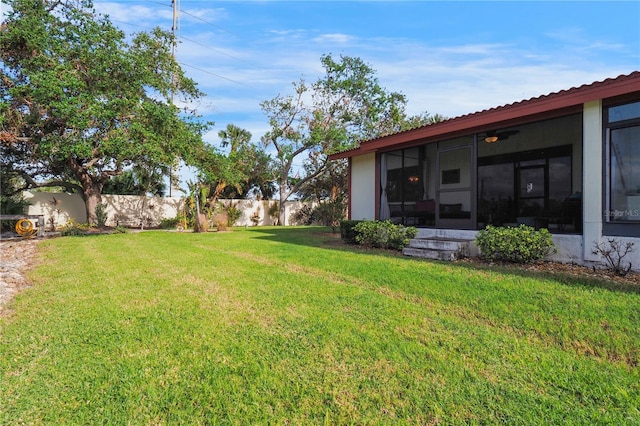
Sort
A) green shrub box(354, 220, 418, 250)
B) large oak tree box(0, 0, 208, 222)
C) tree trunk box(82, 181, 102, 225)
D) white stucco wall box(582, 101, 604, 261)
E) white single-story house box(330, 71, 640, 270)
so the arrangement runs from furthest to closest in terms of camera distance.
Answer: tree trunk box(82, 181, 102, 225) → large oak tree box(0, 0, 208, 222) → green shrub box(354, 220, 418, 250) → white stucco wall box(582, 101, 604, 261) → white single-story house box(330, 71, 640, 270)

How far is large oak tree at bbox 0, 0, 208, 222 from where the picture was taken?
1039 centimetres

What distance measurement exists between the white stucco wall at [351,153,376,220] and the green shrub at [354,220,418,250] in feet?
4.45

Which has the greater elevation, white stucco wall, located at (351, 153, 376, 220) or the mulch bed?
white stucco wall, located at (351, 153, 376, 220)

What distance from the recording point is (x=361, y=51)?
20625 mm

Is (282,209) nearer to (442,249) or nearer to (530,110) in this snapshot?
(442,249)

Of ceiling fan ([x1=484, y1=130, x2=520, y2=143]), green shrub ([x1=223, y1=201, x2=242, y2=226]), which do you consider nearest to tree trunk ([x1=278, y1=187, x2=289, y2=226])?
green shrub ([x1=223, y1=201, x2=242, y2=226])

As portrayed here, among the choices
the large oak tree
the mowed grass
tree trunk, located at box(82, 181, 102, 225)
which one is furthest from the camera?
tree trunk, located at box(82, 181, 102, 225)

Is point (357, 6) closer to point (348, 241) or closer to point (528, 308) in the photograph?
point (348, 241)

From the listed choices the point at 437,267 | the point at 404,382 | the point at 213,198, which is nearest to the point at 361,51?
the point at 213,198

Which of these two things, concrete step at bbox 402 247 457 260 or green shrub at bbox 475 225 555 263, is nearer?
green shrub at bbox 475 225 555 263

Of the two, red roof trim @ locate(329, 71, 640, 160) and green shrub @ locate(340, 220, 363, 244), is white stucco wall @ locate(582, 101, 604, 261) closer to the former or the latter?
red roof trim @ locate(329, 71, 640, 160)

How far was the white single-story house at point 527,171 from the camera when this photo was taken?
16.8 ft

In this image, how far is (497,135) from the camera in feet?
25.1

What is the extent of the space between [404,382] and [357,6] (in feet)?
34.7
